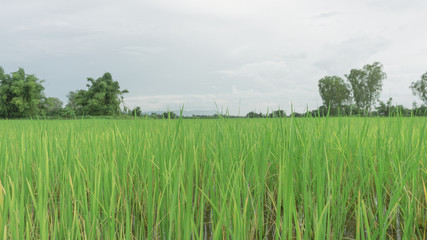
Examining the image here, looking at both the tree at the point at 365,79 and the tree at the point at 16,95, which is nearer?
the tree at the point at 16,95

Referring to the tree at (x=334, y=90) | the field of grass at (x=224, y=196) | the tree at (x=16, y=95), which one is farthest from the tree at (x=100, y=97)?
the tree at (x=334, y=90)

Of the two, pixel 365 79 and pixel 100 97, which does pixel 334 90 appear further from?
pixel 100 97

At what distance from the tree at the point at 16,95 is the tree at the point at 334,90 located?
1691 inches

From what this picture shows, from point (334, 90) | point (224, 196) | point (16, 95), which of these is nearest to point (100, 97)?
point (16, 95)

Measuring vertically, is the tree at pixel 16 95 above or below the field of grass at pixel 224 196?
above

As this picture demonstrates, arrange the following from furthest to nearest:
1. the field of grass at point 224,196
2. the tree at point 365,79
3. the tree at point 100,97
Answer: the tree at point 365,79 → the tree at point 100,97 → the field of grass at point 224,196

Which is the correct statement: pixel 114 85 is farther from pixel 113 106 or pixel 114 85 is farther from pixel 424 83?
pixel 424 83

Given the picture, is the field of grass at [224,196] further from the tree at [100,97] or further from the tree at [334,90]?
the tree at [334,90]

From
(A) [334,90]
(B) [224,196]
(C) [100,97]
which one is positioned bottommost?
(B) [224,196]

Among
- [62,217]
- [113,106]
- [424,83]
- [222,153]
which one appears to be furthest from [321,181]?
[424,83]

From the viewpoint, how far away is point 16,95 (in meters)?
30.8

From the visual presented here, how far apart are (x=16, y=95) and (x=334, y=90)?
46.9m

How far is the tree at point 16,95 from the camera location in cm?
2980

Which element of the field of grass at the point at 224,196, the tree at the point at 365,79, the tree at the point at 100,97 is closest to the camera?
the field of grass at the point at 224,196
